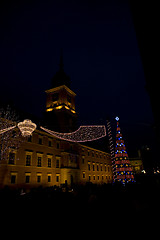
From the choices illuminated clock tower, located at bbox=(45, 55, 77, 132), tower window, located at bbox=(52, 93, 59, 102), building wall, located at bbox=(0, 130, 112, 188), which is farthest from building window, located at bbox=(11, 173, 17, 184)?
tower window, located at bbox=(52, 93, 59, 102)

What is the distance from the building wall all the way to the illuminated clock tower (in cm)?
485

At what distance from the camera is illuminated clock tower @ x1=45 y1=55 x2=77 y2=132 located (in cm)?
3281

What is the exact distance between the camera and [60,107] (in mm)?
34219

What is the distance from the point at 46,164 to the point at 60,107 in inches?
559

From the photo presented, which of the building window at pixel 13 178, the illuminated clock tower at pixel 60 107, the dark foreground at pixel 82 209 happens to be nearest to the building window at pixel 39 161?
the building window at pixel 13 178

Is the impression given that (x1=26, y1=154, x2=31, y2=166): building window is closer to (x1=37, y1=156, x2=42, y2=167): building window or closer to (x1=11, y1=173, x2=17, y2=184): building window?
(x1=37, y1=156, x2=42, y2=167): building window

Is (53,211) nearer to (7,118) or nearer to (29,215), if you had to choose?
(29,215)

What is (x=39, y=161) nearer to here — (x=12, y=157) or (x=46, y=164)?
(x=46, y=164)

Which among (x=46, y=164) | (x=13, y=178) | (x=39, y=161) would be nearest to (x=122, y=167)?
(x=46, y=164)

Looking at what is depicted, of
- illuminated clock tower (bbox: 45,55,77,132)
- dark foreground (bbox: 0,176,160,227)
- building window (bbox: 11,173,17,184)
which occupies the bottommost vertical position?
dark foreground (bbox: 0,176,160,227)

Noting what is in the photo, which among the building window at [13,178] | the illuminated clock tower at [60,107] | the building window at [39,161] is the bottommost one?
the building window at [13,178]

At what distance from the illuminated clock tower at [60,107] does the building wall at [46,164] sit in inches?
191

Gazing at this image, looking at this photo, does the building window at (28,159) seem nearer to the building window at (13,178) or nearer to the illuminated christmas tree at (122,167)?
the building window at (13,178)

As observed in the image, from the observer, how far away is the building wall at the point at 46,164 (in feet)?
62.7
